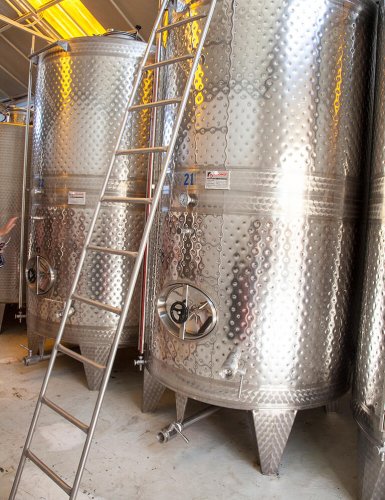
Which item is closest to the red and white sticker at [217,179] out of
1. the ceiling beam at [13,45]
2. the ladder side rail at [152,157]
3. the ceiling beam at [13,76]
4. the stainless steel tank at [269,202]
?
the stainless steel tank at [269,202]

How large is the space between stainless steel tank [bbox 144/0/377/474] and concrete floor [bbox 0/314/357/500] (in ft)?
0.78

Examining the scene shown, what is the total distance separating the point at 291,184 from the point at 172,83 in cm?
105

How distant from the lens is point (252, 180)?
2504 millimetres

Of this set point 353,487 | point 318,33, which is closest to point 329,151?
point 318,33

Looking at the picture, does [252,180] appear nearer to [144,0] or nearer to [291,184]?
[291,184]

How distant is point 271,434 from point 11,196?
4031mm

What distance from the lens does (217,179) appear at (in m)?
2.55

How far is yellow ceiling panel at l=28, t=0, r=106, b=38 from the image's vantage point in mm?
6137

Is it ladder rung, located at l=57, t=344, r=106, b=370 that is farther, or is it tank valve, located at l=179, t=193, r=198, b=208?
tank valve, located at l=179, t=193, r=198, b=208

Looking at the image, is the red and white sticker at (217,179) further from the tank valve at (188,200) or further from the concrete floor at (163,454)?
the concrete floor at (163,454)

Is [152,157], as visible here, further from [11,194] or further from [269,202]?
[11,194]

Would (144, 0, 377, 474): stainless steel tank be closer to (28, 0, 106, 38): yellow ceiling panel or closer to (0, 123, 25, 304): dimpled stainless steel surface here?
(0, 123, 25, 304): dimpled stainless steel surface

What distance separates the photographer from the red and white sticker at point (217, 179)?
2531 millimetres

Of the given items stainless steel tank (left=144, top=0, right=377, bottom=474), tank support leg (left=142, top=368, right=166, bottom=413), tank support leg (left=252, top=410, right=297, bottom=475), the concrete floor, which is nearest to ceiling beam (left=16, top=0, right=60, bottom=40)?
stainless steel tank (left=144, top=0, right=377, bottom=474)
